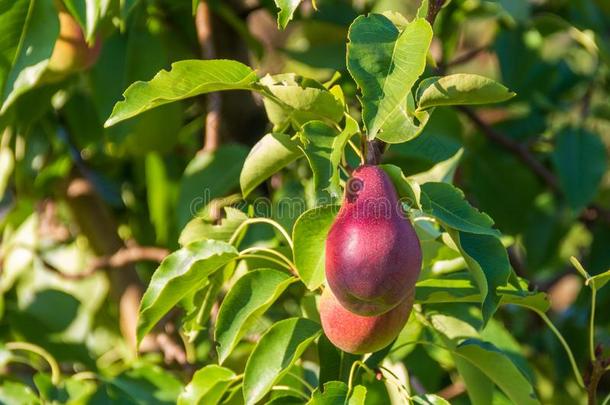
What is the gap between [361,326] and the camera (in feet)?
2.54

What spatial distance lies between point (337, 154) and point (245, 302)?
17 cm

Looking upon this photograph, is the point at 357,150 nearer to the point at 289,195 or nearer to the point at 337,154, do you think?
the point at 337,154

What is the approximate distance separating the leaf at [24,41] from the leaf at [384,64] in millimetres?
374

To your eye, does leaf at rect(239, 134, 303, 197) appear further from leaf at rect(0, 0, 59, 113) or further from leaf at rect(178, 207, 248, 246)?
leaf at rect(0, 0, 59, 113)

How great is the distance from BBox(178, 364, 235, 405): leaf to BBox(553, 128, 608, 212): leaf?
78 centimetres

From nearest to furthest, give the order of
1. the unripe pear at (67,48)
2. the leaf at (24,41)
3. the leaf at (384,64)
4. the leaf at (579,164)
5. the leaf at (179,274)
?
the leaf at (384,64) < the leaf at (179,274) < the leaf at (24,41) < the unripe pear at (67,48) < the leaf at (579,164)

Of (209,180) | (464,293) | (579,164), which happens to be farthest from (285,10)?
(579,164)

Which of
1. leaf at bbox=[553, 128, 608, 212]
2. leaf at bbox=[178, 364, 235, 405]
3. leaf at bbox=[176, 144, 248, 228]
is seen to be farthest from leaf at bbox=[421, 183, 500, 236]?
leaf at bbox=[553, 128, 608, 212]

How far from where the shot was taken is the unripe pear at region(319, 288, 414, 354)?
775 millimetres

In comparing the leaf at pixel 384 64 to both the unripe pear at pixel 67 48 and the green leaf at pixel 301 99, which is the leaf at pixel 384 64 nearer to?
the green leaf at pixel 301 99

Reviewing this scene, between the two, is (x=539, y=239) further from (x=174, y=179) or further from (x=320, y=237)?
(x=320, y=237)

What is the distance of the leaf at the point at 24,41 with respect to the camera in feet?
3.18

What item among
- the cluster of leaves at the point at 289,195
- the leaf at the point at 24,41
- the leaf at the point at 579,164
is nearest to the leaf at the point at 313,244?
the cluster of leaves at the point at 289,195

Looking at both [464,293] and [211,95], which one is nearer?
[464,293]
